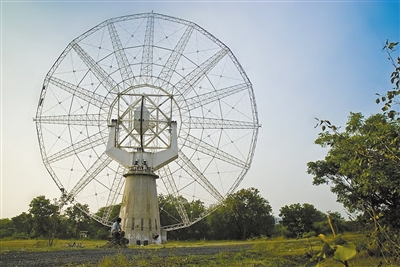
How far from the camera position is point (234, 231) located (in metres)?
71.2

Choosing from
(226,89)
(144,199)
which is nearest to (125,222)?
(144,199)

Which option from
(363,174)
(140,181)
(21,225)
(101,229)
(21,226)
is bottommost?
(363,174)

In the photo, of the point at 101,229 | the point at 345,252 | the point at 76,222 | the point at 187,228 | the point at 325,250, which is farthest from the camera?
the point at 76,222

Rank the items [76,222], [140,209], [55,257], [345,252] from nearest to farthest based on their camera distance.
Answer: [345,252], [55,257], [140,209], [76,222]

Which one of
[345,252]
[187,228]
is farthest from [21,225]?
[345,252]

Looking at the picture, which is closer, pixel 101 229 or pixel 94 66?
pixel 94 66

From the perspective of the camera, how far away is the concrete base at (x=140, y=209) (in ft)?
105

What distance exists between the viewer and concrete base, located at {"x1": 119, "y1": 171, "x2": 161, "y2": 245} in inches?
1259

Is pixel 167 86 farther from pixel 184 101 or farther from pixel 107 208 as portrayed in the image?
pixel 107 208

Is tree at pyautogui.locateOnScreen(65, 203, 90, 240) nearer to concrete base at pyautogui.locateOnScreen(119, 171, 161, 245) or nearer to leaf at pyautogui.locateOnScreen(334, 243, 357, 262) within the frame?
concrete base at pyautogui.locateOnScreen(119, 171, 161, 245)

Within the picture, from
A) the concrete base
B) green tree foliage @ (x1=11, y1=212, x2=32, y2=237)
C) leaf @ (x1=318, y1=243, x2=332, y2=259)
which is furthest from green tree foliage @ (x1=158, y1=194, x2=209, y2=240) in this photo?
leaf @ (x1=318, y1=243, x2=332, y2=259)

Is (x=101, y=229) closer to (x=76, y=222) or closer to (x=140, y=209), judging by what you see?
(x=76, y=222)

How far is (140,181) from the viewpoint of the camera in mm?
32938

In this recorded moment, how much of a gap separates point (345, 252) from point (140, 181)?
3180 centimetres
